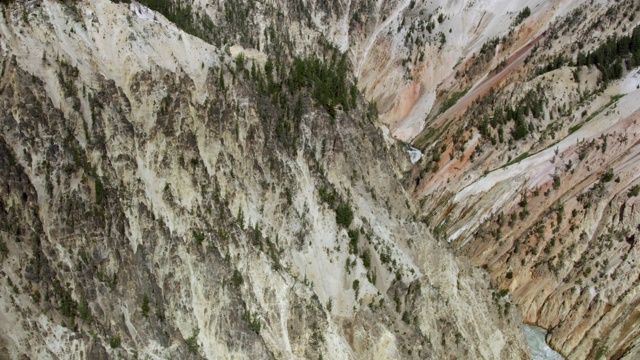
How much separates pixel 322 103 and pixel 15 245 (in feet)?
73.9

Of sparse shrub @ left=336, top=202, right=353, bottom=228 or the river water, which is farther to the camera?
the river water

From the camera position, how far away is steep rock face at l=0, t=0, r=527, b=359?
103 ft

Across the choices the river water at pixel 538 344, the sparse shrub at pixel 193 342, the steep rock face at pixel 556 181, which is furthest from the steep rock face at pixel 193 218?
the steep rock face at pixel 556 181

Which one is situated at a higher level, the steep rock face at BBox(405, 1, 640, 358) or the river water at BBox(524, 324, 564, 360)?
the steep rock face at BBox(405, 1, 640, 358)

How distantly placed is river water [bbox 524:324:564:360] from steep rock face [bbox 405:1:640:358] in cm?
57

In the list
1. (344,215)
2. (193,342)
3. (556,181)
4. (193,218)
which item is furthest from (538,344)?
(193,342)

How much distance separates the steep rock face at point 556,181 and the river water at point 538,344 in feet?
1.88

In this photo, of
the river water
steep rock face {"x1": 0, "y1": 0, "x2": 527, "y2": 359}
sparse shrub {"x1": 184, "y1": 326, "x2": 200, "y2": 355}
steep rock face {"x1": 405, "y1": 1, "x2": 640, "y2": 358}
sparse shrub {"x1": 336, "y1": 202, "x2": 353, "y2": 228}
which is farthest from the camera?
steep rock face {"x1": 405, "y1": 1, "x2": 640, "y2": 358}

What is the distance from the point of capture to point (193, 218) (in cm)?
3684

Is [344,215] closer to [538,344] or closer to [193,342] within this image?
[193,342]

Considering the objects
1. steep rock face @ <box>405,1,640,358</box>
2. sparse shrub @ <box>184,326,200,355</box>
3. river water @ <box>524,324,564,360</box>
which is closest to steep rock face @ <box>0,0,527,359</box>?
sparse shrub @ <box>184,326,200,355</box>

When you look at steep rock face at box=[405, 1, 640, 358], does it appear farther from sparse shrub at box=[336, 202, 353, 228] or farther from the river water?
sparse shrub at box=[336, 202, 353, 228]

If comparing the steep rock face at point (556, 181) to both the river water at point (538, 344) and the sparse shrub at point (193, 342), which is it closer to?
the river water at point (538, 344)

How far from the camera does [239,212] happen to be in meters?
39.6
